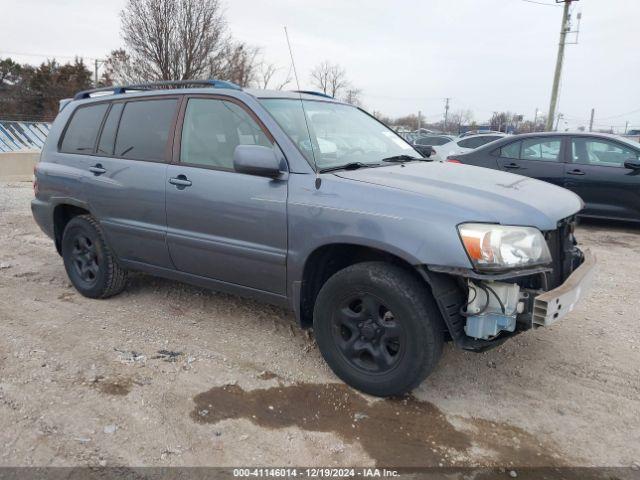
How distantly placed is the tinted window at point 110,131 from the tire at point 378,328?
7.84 ft

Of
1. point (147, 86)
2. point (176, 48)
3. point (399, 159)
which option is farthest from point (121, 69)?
point (399, 159)

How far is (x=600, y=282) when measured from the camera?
531cm

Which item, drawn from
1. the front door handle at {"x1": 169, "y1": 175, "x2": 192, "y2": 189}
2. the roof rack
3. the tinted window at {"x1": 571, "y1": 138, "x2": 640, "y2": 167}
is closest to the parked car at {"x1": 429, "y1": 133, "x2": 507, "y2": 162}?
the tinted window at {"x1": 571, "y1": 138, "x2": 640, "y2": 167}

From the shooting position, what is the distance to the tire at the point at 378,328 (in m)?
2.86

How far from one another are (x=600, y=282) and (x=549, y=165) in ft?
10.3

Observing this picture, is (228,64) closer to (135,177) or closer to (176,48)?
(176,48)

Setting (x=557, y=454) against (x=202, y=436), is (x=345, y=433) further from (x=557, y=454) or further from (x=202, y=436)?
(x=557, y=454)

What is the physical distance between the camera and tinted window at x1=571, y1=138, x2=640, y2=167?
754cm

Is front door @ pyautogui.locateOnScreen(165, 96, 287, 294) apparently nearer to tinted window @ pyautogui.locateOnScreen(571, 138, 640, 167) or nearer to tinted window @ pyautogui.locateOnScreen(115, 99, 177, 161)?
tinted window @ pyautogui.locateOnScreen(115, 99, 177, 161)

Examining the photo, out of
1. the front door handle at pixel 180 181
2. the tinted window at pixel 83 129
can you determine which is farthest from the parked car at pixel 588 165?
the tinted window at pixel 83 129

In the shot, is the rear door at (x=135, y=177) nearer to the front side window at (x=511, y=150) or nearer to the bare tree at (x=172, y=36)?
the front side window at (x=511, y=150)

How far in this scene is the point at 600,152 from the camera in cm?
770

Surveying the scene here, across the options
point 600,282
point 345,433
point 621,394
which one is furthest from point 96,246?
point 600,282

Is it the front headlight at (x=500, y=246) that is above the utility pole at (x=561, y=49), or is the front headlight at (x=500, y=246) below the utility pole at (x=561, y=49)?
below
